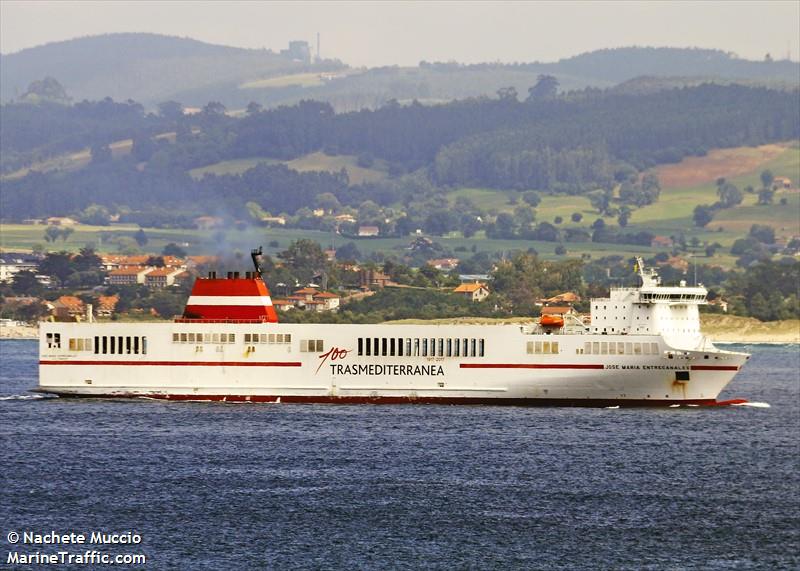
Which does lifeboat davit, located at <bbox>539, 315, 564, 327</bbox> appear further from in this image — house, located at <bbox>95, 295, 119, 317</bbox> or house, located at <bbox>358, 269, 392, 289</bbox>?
house, located at <bbox>358, 269, 392, 289</bbox>

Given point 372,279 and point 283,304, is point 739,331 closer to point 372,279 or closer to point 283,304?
point 372,279

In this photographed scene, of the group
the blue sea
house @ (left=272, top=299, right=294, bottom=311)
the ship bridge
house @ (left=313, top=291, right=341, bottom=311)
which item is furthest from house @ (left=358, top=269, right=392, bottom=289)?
the blue sea

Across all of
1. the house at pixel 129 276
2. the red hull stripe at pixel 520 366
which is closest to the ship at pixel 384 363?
the red hull stripe at pixel 520 366

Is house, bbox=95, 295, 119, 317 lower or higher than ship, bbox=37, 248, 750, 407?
lower

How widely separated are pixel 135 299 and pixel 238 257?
73060mm

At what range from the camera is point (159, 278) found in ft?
526

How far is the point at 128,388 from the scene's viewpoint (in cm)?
6203

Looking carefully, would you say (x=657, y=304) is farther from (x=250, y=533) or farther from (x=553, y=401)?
(x=250, y=533)

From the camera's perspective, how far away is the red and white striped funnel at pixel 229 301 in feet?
207

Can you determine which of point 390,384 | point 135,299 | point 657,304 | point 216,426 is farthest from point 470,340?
point 135,299

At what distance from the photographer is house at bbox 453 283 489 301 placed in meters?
154

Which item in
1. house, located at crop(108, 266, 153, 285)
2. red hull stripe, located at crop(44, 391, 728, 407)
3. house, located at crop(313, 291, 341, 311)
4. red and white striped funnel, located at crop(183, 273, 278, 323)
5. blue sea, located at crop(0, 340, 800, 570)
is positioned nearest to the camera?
blue sea, located at crop(0, 340, 800, 570)

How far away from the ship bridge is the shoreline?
8045cm

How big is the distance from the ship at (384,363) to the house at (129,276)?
102978mm
